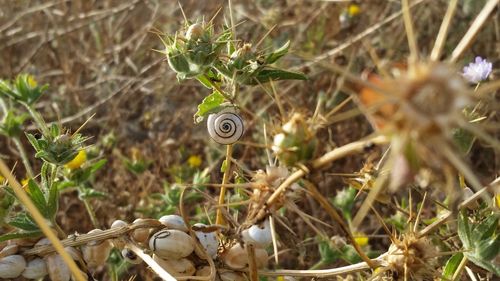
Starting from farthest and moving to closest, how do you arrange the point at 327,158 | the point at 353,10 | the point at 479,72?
the point at 353,10 < the point at 479,72 < the point at 327,158

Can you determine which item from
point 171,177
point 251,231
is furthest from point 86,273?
point 171,177

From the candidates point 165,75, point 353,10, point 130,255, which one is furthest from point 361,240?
point 353,10

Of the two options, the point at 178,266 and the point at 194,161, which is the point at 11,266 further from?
the point at 194,161

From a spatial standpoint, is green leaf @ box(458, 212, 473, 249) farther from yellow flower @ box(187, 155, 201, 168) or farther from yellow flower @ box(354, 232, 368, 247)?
yellow flower @ box(187, 155, 201, 168)

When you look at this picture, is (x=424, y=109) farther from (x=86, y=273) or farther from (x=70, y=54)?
(x=70, y=54)

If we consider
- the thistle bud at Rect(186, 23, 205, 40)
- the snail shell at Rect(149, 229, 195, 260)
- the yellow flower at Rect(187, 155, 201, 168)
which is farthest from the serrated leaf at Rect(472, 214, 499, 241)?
the yellow flower at Rect(187, 155, 201, 168)

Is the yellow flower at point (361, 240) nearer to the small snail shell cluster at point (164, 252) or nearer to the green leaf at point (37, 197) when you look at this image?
the small snail shell cluster at point (164, 252)
